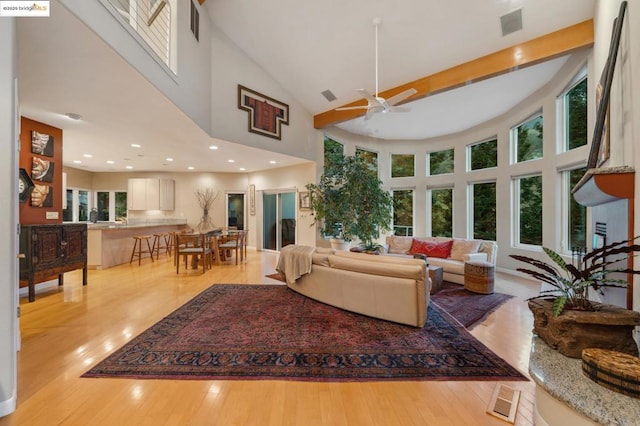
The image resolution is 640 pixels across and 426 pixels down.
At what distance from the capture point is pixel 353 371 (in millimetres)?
2047

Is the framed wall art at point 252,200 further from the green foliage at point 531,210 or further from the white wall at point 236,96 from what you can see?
the green foliage at point 531,210

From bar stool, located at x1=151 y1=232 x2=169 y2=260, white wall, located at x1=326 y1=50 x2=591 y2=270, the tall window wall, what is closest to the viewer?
the tall window wall

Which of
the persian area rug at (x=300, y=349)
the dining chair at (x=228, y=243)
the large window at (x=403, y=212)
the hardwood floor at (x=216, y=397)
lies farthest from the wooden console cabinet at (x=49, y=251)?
the large window at (x=403, y=212)

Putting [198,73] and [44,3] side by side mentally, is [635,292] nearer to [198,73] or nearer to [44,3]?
[44,3]

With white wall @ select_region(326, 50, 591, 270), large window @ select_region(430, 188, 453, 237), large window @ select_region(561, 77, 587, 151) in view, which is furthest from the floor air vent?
large window @ select_region(430, 188, 453, 237)

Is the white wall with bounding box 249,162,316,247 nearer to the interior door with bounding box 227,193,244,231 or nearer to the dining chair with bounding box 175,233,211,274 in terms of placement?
the interior door with bounding box 227,193,244,231

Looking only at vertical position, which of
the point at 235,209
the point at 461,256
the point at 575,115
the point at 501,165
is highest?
the point at 575,115

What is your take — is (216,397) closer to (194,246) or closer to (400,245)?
(194,246)

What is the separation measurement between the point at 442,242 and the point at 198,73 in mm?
5362

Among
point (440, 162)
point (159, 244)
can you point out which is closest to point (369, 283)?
point (440, 162)

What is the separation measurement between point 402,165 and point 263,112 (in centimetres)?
452

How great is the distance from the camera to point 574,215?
4.30 metres

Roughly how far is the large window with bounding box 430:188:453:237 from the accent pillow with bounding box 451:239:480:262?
221 centimetres

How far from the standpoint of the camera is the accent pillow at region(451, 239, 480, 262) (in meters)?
4.91
